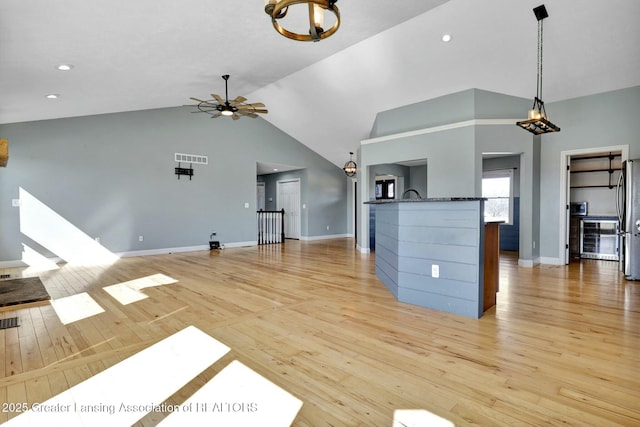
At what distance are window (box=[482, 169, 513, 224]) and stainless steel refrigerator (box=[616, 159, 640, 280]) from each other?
305 cm

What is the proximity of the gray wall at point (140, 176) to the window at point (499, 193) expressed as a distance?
5.71 meters

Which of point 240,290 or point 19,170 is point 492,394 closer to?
point 240,290

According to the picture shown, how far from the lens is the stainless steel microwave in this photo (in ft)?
22.5

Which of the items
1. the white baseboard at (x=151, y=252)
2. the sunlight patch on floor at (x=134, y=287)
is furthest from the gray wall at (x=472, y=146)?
the white baseboard at (x=151, y=252)

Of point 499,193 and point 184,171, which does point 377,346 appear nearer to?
point 184,171

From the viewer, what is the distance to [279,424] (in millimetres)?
1603

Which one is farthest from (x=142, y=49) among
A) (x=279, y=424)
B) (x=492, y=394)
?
(x=492, y=394)

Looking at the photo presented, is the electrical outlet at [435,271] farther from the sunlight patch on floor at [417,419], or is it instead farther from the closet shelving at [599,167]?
the closet shelving at [599,167]

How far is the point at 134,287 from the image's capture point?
4.46 metres

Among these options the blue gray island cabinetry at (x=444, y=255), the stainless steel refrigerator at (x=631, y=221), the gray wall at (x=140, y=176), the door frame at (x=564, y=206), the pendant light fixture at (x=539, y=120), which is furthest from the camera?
the gray wall at (x=140, y=176)

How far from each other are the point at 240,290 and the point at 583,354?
11.5ft

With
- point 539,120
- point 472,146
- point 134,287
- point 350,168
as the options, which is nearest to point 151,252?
point 134,287

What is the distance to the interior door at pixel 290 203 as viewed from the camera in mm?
11383

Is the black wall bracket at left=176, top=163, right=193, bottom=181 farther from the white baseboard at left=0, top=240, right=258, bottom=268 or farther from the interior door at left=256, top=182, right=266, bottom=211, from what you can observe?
the interior door at left=256, top=182, right=266, bottom=211
